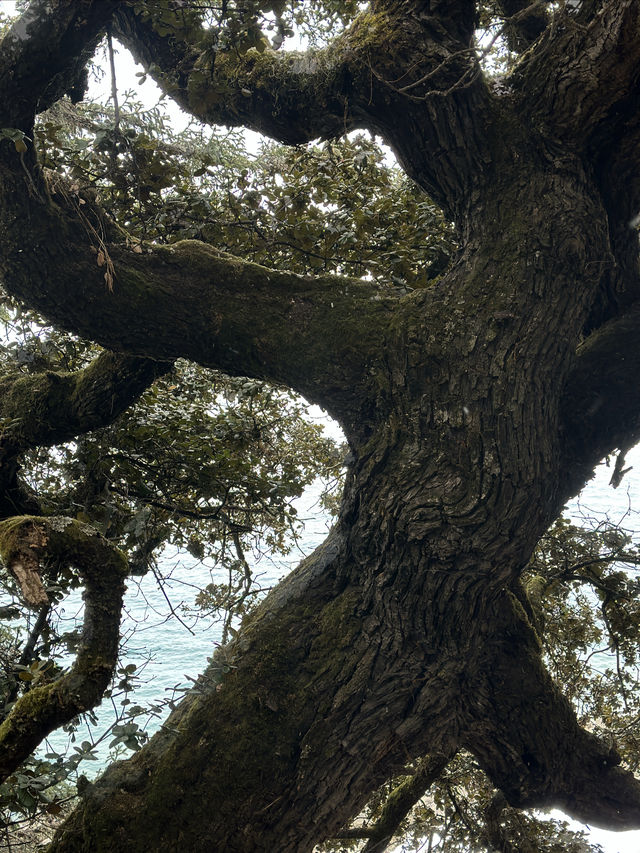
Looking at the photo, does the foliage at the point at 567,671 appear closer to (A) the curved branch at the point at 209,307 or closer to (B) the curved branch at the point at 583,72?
(A) the curved branch at the point at 209,307

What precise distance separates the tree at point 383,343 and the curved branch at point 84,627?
110 millimetres

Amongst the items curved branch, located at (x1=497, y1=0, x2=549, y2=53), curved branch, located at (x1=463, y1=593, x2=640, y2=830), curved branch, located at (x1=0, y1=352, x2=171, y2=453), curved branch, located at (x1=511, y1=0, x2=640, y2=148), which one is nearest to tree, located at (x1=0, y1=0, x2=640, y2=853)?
curved branch, located at (x1=511, y1=0, x2=640, y2=148)

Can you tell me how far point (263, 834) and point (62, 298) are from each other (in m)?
3.03

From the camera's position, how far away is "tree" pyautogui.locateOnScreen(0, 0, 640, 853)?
324 cm

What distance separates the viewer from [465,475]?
327cm

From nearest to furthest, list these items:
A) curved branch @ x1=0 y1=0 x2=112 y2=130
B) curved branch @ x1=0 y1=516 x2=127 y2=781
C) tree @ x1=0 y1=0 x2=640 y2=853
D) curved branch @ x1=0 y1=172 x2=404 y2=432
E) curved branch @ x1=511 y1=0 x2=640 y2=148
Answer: curved branch @ x1=0 y1=516 x2=127 y2=781 < curved branch @ x1=0 y1=0 x2=112 y2=130 < curved branch @ x1=511 y1=0 x2=640 y2=148 < tree @ x1=0 y1=0 x2=640 y2=853 < curved branch @ x1=0 y1=172 x2=404 y2=432

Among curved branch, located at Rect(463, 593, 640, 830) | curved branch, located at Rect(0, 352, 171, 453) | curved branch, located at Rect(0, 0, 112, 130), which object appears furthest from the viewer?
curved branch, located at Rect(0, 352, 171, 453)

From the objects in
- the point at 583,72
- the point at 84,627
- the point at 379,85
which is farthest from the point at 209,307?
the point at 583,72

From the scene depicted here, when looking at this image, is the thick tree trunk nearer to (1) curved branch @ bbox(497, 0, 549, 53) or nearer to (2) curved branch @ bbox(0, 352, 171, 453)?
(1) curved branch @ bbox(497, 0, 549, 53)

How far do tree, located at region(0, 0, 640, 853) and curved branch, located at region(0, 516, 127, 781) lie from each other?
4.3 inches

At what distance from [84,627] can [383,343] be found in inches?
83.7

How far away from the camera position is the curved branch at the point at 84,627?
259 cm

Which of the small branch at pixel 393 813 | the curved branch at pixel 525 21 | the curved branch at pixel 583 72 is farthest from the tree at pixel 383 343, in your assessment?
the small branch at pixel 393 813

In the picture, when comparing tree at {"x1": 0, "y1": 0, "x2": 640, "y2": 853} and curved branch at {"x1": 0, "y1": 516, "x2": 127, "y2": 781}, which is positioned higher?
tree at {"x1": 0, "y1": 0, "x2": 640, "y2": 853}
